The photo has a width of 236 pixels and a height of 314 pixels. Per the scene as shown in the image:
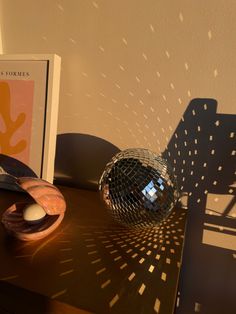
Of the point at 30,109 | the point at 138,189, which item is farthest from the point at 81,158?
the point at 138,189

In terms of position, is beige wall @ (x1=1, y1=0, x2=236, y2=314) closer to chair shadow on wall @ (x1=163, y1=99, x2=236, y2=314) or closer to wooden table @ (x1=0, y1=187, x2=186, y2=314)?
chair shadow on wall @ (x1=163, y1=99, x2=236, y2=314)

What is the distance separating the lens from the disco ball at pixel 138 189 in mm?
466

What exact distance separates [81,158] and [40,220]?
29 centimetres

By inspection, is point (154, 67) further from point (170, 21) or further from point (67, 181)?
point (67, 181)

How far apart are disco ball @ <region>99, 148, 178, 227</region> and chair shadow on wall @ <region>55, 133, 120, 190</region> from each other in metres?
0.23

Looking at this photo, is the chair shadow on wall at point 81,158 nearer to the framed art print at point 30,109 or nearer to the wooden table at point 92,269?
the framed art print at point 30,109

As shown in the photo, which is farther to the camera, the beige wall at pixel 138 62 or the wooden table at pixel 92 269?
the beige wall at pixel 138 62

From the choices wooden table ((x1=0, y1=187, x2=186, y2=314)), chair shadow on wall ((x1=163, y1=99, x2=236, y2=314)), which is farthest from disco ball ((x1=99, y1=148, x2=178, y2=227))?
chair shadow on wall ((x1=163, y1=99, x2=236, y2=314))

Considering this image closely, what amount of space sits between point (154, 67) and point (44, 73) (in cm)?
30

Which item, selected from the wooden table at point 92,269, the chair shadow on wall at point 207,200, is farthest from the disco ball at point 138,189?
the chair shadow on wall at point 207,200

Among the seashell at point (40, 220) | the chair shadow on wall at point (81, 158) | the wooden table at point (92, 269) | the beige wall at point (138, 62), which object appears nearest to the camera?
the wooden table at point (92, 269)

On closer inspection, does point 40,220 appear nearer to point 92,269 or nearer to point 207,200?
point 92,269

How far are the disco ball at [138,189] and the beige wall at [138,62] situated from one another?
196 mm

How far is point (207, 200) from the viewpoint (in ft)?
2.13
